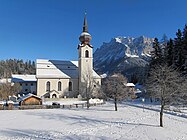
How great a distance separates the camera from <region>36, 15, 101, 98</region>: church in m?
56.4

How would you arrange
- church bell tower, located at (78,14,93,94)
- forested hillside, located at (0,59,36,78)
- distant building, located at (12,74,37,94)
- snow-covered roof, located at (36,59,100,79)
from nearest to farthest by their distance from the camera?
snow-covered roof, located at (36,59,100,79)
church bell tower, located at (78,14,93,94)
distant building, located at (12,74,37,94)
forested hillside, located at (0,59,36,78)

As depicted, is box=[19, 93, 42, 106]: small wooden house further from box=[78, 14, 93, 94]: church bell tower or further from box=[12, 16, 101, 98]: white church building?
box=[78, 14, 93, 94]: church bell tower

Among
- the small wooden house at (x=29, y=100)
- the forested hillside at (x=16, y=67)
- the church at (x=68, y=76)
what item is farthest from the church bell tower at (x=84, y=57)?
the forested hillside at (x=16, y=67)

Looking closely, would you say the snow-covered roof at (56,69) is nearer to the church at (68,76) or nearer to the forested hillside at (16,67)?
the church at (68,76)

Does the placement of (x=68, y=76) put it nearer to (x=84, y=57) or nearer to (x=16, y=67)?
(x=84, y=57)

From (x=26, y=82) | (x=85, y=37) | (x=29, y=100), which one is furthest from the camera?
(x=26, y=82)

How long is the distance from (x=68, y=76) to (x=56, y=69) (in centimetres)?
456

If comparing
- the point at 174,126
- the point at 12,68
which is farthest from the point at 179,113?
the point at 12,68

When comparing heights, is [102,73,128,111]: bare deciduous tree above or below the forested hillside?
below

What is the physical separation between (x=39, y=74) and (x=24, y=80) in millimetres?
24538

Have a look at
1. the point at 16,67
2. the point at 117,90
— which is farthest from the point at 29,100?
the point at 16,67

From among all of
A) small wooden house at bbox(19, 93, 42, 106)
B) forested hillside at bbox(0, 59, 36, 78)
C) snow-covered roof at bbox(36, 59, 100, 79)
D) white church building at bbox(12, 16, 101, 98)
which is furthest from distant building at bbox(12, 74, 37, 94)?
forested hillside at bbox(0, 59, 36, 78)

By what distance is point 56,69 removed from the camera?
6016 cm

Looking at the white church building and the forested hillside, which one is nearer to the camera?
the white church building
